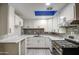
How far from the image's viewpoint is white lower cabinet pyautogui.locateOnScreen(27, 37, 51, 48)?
5520 mm

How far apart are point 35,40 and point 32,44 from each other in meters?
0.24

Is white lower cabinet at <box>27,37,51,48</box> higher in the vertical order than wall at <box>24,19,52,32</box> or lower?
lower

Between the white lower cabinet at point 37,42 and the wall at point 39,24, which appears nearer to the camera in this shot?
the white lower cabinet at point 37,42

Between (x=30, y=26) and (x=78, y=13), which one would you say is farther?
(x=30, y=26)

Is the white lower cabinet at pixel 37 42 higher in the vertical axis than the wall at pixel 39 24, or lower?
lower

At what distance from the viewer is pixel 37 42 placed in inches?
225

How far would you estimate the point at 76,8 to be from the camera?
2055 millimetres

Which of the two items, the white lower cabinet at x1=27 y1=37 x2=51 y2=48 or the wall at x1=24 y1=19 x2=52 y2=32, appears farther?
the wall at x1=24 y1=19 x2=52 y2=32

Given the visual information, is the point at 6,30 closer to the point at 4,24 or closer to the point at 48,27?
the point at 4,24

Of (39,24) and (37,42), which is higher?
(39,24)

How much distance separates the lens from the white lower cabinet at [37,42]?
5.52m
